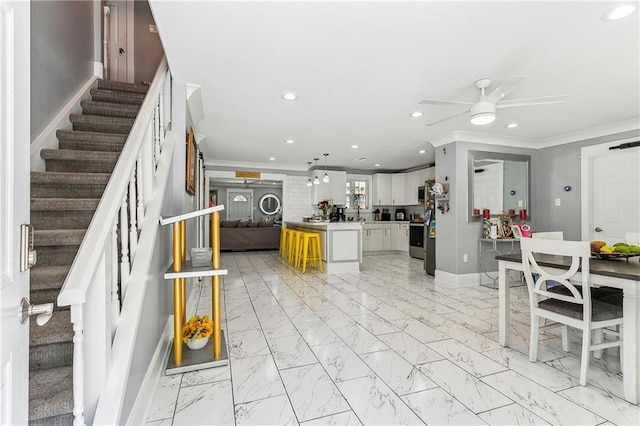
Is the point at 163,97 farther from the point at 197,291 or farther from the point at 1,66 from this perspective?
the point at 197,291

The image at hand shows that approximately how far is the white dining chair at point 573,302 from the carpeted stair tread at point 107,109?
3.92m

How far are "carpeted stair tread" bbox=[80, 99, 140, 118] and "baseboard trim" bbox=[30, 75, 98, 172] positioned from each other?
78 millimetres

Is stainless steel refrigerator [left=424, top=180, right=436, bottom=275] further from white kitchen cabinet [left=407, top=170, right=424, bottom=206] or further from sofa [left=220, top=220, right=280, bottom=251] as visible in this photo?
sofa [left=220, top=220, right=280, bottom=251]

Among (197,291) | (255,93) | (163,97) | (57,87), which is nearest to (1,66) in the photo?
(163,97)

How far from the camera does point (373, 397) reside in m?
1.81

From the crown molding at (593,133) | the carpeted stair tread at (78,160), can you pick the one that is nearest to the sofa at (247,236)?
the carpeted stair tread at (78,160)

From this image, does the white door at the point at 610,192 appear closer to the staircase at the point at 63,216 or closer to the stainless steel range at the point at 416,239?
the stainless steel range at the point at 416,239

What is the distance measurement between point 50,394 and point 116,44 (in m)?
5.11

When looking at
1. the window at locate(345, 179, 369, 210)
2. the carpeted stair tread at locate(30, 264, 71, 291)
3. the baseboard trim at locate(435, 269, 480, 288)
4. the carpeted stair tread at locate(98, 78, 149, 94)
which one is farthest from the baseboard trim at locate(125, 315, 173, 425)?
the window at locate(345, 179, 369, 210)

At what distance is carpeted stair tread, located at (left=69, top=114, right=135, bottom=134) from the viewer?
9.32ft

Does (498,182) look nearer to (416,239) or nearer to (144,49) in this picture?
(416,239)

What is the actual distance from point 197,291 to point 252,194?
8475 millimetres

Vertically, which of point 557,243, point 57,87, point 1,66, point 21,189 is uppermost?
point 57,87

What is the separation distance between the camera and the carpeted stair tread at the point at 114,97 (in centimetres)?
333
